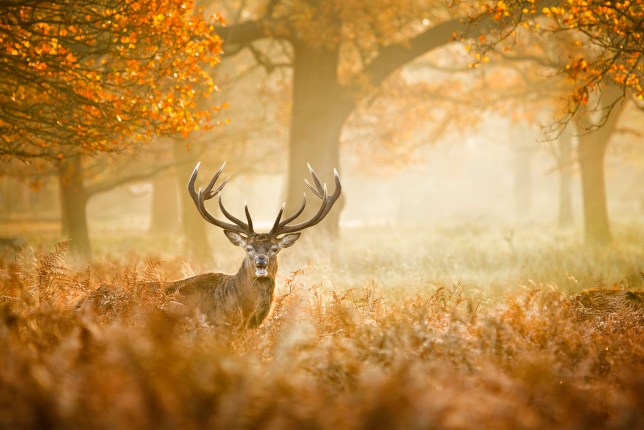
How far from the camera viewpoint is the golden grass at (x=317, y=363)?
3.50 metres

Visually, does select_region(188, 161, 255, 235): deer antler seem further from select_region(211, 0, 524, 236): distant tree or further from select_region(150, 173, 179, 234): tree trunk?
select_region(150, 173, 179, 234): tree trunk

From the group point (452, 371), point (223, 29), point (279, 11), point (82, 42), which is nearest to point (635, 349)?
point (452, 371)

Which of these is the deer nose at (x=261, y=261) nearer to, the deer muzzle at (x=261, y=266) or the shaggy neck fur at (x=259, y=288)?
the deer muzzle at (x=261, y=266)

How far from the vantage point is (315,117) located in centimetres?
1488

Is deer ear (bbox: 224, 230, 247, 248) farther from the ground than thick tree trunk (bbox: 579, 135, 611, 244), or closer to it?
closer to it

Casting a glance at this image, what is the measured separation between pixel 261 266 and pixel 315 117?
334 inches

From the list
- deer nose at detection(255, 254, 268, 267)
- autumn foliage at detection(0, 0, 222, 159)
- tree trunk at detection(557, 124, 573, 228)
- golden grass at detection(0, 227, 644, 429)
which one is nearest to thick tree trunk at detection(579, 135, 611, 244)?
tree trunk at detection(557, 124, 573, 228)

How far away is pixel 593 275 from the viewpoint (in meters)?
10.5

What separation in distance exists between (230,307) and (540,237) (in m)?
13.8

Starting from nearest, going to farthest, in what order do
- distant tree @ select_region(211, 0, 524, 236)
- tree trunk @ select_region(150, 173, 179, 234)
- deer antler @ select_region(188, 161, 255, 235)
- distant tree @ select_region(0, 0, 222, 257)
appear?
deer antler @ select_region(188, 161, 255, 235) → distant tree @ select_region(0, 0, 222, 257) → distant tree @ select_region(211, 0, 524, 236) → tree trunk @ select_region(150, 173, 179, 234)

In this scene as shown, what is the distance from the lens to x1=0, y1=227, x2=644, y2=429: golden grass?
138 inches

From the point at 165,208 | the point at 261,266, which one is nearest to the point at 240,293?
the point at 261,266

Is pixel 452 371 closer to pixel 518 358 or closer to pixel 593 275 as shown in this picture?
pixel 518 358

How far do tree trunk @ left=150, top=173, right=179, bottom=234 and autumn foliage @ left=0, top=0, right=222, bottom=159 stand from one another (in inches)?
665
